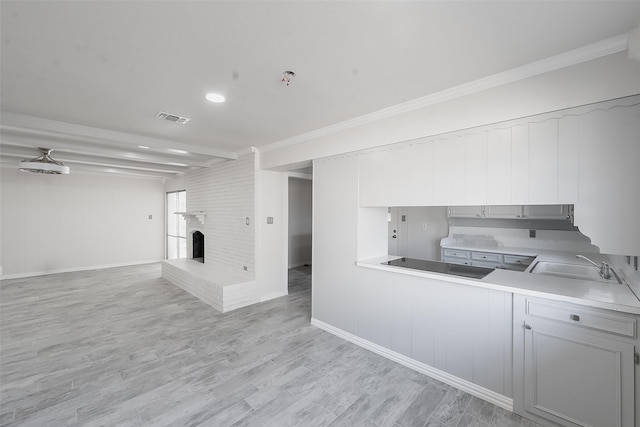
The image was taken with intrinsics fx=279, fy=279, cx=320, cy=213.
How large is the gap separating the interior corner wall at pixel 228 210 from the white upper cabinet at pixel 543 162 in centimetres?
378

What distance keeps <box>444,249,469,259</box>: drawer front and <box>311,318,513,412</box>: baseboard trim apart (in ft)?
8.75

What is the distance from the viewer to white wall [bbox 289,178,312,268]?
7.59 meters

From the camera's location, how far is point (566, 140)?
1.99 meters

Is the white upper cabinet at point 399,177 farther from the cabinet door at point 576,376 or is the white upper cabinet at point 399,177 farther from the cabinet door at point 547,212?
the cabinet door at point 547,212

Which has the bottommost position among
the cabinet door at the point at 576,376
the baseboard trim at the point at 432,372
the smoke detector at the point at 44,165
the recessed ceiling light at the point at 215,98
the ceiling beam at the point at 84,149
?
the baseboard trim at the point at 432,372

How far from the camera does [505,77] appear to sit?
7.16 feet

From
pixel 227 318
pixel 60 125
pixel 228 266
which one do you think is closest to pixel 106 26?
pixel 60 125

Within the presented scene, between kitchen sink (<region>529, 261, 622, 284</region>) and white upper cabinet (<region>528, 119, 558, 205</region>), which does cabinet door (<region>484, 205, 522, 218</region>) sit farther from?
white upper cabinet (<region>528, 119, 558, 205</region>)

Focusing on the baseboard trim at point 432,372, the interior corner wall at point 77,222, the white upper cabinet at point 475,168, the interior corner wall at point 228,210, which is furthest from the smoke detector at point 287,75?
the interior corner wall at point 77,222

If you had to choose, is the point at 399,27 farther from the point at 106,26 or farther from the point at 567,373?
the point at 567,373

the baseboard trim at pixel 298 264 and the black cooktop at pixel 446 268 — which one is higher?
the black cooktop at pixel 446 268

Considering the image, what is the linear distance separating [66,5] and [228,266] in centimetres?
449

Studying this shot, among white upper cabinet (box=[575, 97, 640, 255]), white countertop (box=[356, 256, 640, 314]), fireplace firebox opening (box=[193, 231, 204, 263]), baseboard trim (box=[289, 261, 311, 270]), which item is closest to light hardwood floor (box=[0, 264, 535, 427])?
white countertop (box=[356, 256, 640, 314])

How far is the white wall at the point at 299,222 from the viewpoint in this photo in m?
7.59
